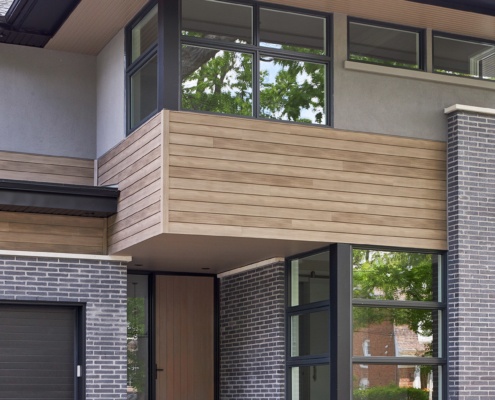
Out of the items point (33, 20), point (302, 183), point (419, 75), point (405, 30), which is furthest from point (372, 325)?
point (33, 20)

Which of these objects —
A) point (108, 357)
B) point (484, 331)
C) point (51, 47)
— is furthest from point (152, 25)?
point (484, 331)

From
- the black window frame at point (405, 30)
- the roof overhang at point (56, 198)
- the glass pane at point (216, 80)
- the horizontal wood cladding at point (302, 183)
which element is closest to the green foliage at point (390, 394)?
the horizontal wood cladding at point (302, 183)

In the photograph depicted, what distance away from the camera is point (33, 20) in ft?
47.5

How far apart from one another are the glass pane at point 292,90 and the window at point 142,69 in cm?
139

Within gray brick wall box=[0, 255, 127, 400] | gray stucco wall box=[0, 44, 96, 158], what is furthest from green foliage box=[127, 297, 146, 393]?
gray stucco wall box=[0, 44, 96, 158]

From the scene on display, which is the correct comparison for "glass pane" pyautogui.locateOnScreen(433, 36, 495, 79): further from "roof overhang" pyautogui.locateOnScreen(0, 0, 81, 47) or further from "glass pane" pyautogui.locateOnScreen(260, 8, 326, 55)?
"roof overhang" pyautogui.locateOnScreen(0, 0, 81, 47)

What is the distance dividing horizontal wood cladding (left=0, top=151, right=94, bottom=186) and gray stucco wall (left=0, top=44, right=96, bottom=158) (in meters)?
0.10

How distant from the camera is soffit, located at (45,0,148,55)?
13.8 m

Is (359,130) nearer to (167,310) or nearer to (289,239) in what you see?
(289,239)

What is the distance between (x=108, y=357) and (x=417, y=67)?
5.77m

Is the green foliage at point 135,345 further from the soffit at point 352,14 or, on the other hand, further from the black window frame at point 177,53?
the soffit at point 352,14

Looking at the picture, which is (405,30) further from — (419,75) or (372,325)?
(372,325)

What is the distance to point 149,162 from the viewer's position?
1298 cm

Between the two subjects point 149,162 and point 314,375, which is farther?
point 314,375
